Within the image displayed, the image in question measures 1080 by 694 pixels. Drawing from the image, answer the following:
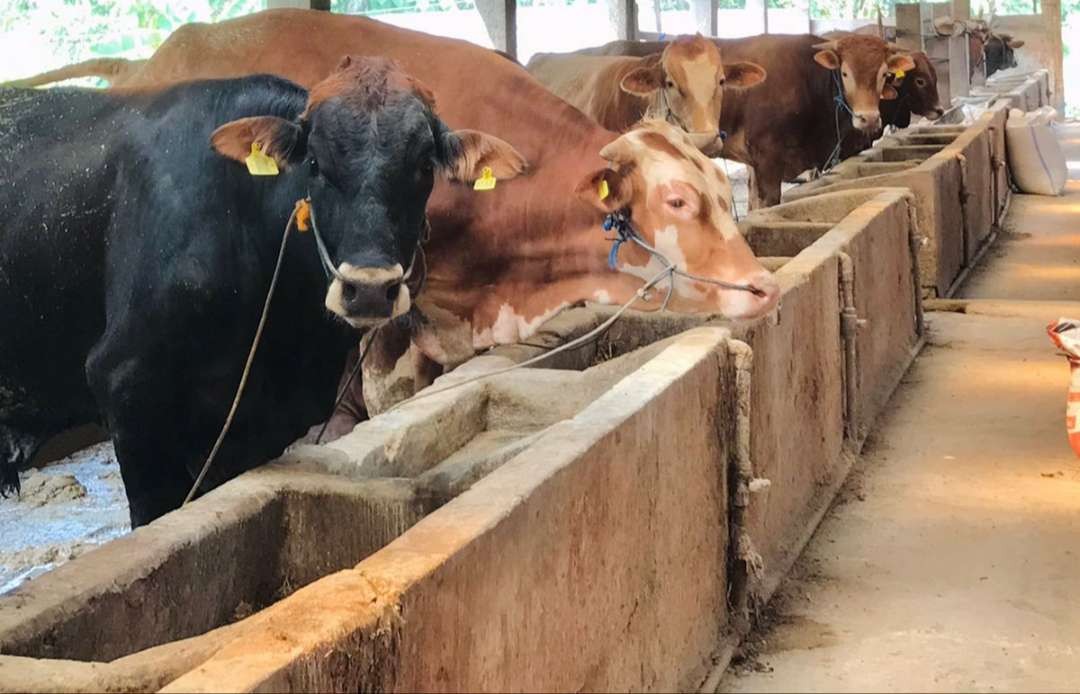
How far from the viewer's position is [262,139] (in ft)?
15.0

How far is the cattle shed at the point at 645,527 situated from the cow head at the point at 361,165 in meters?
0.40

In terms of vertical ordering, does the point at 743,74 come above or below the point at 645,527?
above

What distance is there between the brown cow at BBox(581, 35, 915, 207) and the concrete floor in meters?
4.00

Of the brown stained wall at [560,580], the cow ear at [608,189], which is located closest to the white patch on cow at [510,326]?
the cow ear at [608,189]

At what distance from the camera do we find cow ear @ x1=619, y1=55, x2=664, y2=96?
9234mm

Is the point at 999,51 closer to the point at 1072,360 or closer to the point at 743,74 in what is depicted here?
the point at 743,74

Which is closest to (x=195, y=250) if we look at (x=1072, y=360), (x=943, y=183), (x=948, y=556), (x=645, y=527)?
(x=645, y=527)

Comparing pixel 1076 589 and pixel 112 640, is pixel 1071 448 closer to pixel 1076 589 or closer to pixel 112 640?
pixel 1076 589

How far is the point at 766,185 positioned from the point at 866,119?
1097 mm

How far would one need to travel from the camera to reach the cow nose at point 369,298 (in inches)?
173

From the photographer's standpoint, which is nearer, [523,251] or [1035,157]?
[523,251]

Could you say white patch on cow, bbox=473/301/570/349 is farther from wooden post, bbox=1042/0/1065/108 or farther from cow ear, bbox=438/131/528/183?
wooden post, bbox=1042/0/1065/108

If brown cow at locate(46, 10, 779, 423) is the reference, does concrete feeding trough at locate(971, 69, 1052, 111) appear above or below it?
below

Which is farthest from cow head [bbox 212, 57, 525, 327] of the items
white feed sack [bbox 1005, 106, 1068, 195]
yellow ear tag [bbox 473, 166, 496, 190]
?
white feed sack [bbox 1005, 106, 1068, 195]
